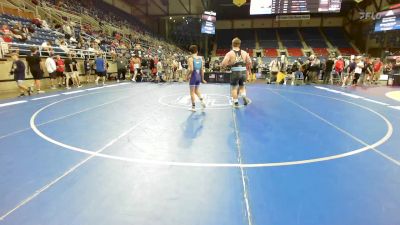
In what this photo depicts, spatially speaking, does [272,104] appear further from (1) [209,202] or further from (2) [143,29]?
(2) [143,29]

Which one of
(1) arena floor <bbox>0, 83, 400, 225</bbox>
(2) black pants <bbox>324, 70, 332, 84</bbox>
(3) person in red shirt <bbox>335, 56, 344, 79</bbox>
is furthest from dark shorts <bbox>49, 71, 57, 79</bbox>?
(3) person in red shirt <bbox>335, 56, 344, 79</bbox>

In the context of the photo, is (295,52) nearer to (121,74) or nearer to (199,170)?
(121,74)

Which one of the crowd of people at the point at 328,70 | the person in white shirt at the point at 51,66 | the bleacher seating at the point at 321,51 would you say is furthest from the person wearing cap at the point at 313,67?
the bleacher seating at the point at 321,51

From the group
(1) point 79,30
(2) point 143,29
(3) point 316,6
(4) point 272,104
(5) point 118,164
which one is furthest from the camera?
(2) point 143,29

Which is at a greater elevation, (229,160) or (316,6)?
(316,6)

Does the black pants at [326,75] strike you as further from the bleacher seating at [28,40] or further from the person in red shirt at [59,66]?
the bleacher seating at [28,40]

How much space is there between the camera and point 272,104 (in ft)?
27.1

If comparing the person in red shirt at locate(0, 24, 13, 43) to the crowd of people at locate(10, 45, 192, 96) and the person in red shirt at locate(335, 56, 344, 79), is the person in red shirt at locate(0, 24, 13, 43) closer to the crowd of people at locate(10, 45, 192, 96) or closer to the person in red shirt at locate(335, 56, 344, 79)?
the crowd of people at locate(10, 45, 192, 96)

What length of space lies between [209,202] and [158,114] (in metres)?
4.29

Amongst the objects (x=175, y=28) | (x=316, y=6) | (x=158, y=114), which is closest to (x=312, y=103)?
(x=158, y=114)

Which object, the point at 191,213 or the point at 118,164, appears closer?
the point at 191,213

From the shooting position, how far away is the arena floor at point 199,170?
2.40 m

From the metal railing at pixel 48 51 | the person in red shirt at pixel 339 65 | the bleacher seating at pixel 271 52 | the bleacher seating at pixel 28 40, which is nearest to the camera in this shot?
the metal railing at pixel 48 51

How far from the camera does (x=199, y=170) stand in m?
3.32
